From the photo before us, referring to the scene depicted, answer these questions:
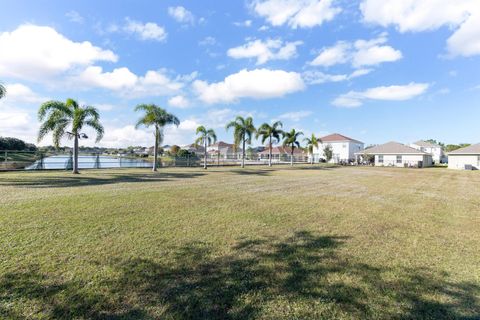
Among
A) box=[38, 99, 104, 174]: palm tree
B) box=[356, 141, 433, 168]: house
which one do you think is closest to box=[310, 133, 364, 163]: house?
box=[356, 141, 433, 168]: house

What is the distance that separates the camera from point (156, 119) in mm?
20922

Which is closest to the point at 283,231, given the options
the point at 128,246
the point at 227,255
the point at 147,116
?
the point at 227,255

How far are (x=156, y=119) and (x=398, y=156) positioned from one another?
137 feet

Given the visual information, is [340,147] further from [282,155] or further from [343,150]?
[282,155]

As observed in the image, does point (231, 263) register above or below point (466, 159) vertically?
below

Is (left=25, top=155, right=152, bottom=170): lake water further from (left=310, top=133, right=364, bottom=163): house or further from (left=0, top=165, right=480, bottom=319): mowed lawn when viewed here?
(left=310, top=133, right=364, bottom=163): house

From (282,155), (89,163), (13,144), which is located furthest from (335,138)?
(13,144)

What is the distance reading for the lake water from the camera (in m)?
18.5

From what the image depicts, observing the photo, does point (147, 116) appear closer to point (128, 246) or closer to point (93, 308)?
point (128, 246)

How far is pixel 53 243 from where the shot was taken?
4.11 metres

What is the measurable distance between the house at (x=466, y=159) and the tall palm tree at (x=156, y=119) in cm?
3878

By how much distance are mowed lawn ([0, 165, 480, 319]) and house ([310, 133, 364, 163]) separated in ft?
164

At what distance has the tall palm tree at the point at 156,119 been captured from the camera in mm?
20578

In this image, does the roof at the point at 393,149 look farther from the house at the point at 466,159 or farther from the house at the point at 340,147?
the house at the point at 340,147
